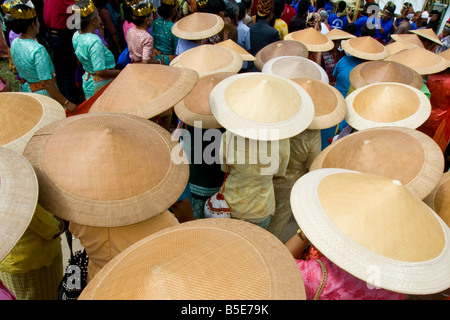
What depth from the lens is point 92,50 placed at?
3307 mm

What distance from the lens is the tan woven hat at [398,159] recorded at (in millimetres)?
1948

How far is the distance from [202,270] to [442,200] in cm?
196

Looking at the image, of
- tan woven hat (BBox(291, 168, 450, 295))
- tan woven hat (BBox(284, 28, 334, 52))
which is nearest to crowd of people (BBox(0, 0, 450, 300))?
tan woven hat (BBox(291, 168, 450, 295))

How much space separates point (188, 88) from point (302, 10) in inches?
216

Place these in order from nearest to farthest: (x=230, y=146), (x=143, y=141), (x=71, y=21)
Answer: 1. (x=143, y=141)
2. (x=230, y=146)
3. (x=71, y=21)

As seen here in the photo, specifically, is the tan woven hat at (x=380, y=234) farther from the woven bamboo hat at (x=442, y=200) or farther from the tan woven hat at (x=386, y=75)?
the tan woven hat at (x=386, y=75)

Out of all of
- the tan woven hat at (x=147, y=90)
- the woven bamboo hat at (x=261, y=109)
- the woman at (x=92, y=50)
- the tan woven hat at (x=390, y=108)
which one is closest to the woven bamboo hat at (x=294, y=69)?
the tan woven hat at (x=390, y=108)

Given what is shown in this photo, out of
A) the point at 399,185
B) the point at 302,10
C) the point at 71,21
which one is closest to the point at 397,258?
the point at 399,185

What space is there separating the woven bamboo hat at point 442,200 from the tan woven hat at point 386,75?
152 centimetres

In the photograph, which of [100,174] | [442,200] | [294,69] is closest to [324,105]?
[294,69]

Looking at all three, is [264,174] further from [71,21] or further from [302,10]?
[302,10]
